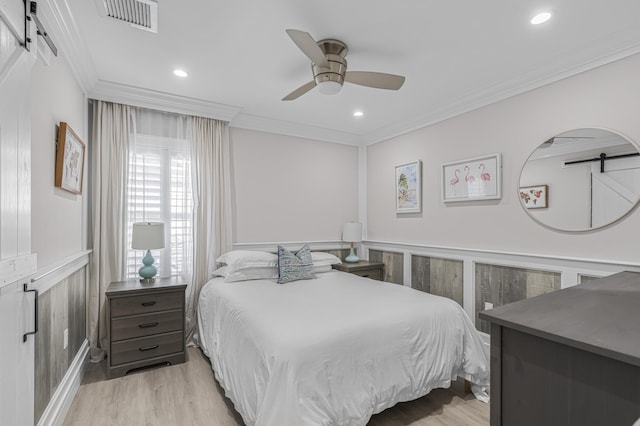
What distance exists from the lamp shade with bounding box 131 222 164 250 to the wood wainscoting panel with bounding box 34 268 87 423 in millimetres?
484

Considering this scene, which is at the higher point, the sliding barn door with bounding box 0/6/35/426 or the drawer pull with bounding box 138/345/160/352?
the sliding barn door with bounding box 0/6/35/426

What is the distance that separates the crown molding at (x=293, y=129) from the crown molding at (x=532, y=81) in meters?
0.85

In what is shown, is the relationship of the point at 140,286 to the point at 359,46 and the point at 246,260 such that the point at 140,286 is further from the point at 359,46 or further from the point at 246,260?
the point at 359,46

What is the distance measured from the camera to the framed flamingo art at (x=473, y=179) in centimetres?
295

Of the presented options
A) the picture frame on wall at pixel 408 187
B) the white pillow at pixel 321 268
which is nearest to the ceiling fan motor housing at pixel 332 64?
the picture frame on wall at pixel 408 187

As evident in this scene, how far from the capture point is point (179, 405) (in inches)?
88.6

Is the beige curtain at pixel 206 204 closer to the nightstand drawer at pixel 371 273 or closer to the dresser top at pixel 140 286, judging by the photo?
the dresser top at pixel 140 286

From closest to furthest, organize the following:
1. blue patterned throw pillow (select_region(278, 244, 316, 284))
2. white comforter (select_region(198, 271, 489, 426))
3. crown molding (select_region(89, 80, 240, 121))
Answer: white comforter (select_region(198, 271, 489, 426)) < crown molding (select_region(89, 80, 240, 121)) < blue patterned throw pillow (select_region(278, 244, 316, 284))

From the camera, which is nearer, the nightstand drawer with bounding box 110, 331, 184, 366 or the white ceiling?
the white ceiling

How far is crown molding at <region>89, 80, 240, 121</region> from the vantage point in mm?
2965

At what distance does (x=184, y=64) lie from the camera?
102 inches

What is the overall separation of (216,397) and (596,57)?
12.4ft

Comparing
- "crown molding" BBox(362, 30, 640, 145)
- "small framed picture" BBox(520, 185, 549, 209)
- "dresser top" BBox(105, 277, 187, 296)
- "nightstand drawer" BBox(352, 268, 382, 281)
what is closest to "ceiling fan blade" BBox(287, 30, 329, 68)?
"crown molding" BBox(362, 30, 640, 145)

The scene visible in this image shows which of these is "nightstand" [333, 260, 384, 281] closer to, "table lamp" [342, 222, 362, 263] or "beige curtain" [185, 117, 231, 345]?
"table lamp" [342, 222, 362, 263]
